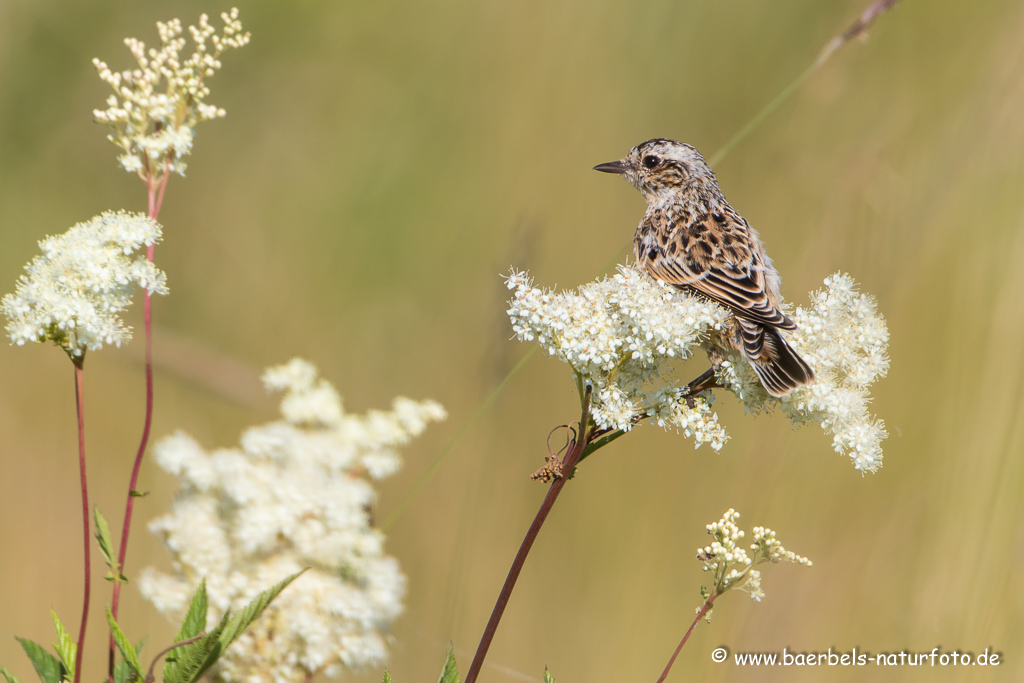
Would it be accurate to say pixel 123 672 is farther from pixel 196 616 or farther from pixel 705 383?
pixel 705 383

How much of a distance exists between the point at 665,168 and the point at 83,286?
117 inches

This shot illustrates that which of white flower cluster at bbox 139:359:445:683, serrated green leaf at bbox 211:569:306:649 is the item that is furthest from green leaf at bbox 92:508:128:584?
serrated green leaf at bbox 211:569:306:649

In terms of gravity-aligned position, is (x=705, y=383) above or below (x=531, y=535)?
above

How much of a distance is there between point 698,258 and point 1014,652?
201 cm

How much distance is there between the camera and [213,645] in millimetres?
1495

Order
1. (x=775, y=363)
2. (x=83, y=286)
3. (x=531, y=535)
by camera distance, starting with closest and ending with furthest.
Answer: (x=531, y=535) < (x=83, y=286) < (x=775, y=363)

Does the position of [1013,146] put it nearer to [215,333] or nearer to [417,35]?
[417,35]

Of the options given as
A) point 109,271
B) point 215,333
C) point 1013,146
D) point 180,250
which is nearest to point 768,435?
point 1013,146

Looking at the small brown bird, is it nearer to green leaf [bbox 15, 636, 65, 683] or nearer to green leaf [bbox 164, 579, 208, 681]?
green leaf [bbox 164, 579, 208, 681]

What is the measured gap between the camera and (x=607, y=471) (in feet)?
15.4

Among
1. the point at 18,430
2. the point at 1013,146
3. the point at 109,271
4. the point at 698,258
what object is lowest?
the point at 109,271

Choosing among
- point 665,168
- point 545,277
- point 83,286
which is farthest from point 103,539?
point 545,277

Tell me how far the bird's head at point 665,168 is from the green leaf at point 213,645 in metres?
2.84

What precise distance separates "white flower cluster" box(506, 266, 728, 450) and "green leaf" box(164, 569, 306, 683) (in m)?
0.70
